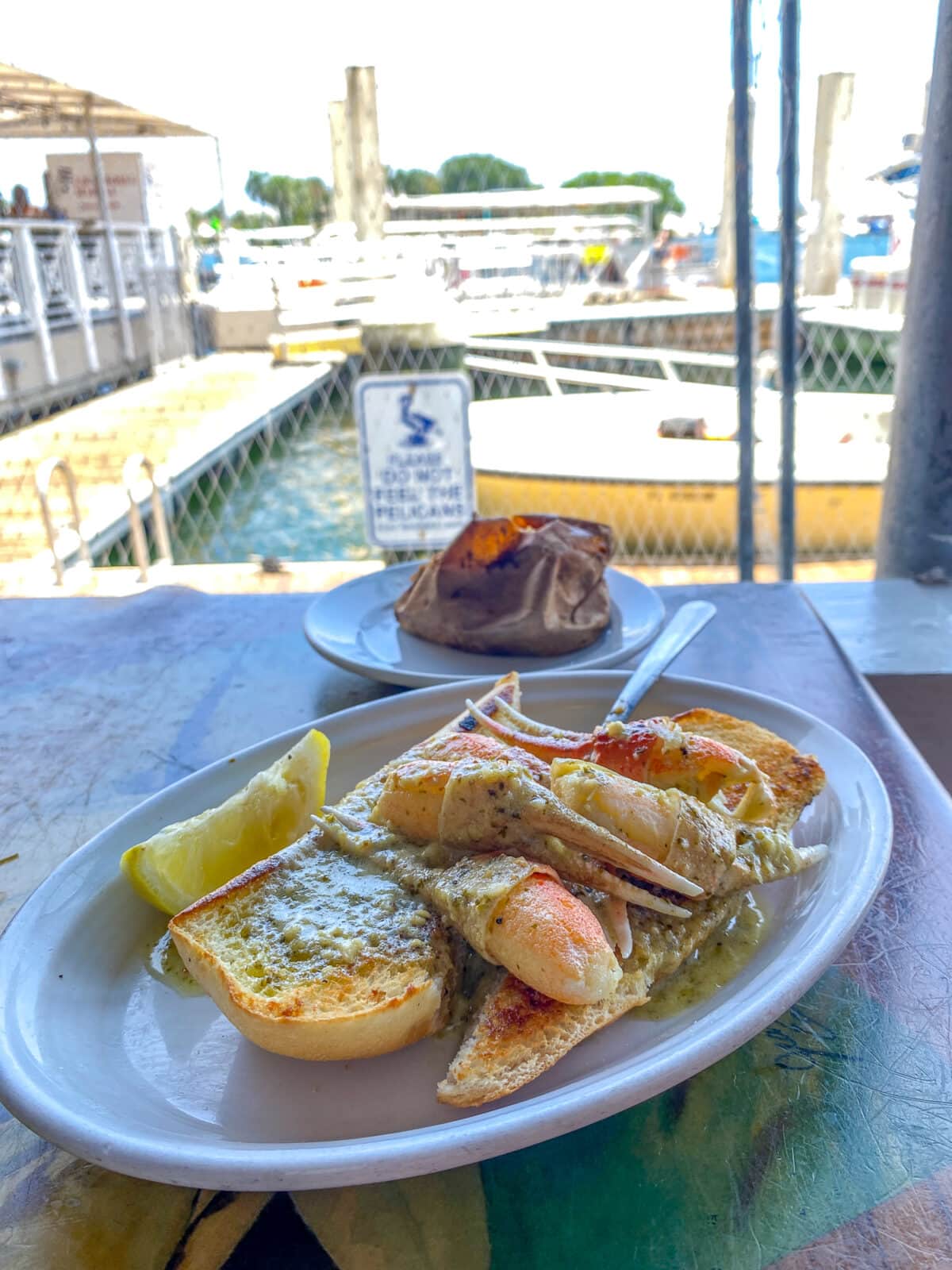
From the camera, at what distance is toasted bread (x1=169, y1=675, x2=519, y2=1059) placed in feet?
1.77

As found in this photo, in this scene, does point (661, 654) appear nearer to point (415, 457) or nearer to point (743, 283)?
point (743, 283)

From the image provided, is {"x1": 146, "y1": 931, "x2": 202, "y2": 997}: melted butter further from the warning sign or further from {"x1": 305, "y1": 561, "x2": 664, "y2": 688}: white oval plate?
the warning sign

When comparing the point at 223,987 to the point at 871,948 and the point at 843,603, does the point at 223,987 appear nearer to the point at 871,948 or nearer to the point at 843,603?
the point at 871,948

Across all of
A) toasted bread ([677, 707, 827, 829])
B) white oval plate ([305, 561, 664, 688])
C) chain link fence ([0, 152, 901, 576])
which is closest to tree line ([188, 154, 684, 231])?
chain link fence ([0, 152, 901, 576])

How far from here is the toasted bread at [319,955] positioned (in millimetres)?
539

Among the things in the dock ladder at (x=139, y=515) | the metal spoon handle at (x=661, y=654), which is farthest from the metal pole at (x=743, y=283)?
the dock ladder at (x=139, y=515)

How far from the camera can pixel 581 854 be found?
603 mm

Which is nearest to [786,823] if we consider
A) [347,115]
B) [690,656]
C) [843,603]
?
[690,656]

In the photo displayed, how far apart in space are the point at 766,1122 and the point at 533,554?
821mm

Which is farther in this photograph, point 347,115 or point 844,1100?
point 347,115

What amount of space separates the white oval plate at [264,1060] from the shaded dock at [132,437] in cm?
511

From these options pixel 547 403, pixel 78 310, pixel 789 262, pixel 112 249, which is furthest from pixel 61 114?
pixel 789 262

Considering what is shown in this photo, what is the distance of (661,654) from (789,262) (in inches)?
61.6

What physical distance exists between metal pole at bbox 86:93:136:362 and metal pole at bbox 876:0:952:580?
40.2 feet
